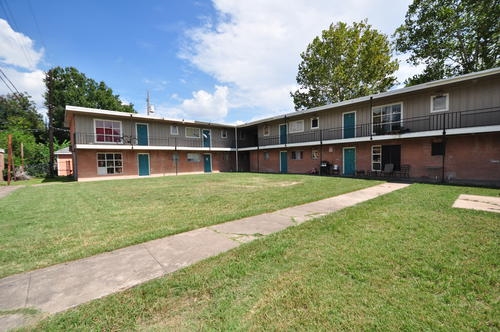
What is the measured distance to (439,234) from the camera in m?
3.76

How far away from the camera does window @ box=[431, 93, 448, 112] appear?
477 inches

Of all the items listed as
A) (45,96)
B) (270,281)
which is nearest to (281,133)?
(270,281)

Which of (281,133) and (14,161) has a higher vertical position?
(281,133)

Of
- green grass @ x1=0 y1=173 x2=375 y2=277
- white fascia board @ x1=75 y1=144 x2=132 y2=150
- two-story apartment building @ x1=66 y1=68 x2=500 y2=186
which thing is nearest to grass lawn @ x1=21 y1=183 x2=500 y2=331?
green grass @ x1=0 y1=173 x2=375 y2=277

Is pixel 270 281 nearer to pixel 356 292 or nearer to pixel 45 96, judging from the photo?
pixel 356 292

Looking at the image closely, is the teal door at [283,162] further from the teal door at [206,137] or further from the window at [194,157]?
the window at [194,157]

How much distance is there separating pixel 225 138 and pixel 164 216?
2006cm

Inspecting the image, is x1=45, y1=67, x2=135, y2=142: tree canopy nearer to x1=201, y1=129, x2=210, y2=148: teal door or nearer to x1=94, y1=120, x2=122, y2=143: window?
x1=94, y1=120, x2=122, y2=143: window

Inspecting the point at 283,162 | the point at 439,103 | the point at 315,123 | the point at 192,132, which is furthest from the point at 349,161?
the point at 192,132

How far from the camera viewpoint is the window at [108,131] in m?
17.0

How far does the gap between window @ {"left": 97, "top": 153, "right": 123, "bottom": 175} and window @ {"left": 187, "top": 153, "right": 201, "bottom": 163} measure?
6.13 m

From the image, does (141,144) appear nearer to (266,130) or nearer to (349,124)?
(266,130)

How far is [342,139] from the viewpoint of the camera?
1552 centimetres

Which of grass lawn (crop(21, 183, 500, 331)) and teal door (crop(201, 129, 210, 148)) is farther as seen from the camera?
teal door (crop(201, 129, 210, 148))
